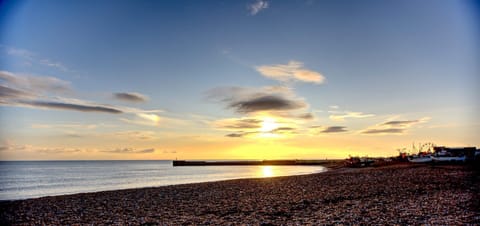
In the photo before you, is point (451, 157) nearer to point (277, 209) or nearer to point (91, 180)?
point (277, 209)

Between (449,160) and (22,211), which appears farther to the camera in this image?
(449,160)

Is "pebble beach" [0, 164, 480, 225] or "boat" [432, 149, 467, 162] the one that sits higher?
"boat" [432, 149, 467, 162]

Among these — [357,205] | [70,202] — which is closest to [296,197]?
[357,205]

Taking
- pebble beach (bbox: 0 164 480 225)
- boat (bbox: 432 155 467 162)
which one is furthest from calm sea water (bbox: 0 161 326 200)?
boat (bbox: 432 155 467 162)

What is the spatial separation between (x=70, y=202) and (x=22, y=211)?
3395mm

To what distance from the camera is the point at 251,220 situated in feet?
46.3

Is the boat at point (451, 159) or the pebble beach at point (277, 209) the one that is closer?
the pebble beach at point (277, 209)

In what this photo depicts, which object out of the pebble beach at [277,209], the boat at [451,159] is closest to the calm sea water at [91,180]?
the pebble beach at [277,209]

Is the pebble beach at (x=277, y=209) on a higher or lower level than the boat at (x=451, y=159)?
lower

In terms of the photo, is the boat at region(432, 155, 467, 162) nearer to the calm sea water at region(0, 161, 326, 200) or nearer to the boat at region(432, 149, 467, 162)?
the boat at region(432, 149, 467, 162)

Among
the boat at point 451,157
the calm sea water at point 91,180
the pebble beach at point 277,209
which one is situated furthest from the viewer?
the boat at point 451,157

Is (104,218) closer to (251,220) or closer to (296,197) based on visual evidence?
(251,220)

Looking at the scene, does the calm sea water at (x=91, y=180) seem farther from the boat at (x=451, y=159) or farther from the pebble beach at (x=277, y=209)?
the boat at (x=451, y=159)

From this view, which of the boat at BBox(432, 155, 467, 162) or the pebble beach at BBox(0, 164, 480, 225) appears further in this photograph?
the boat at BBox(432, 155, 467, 162)
